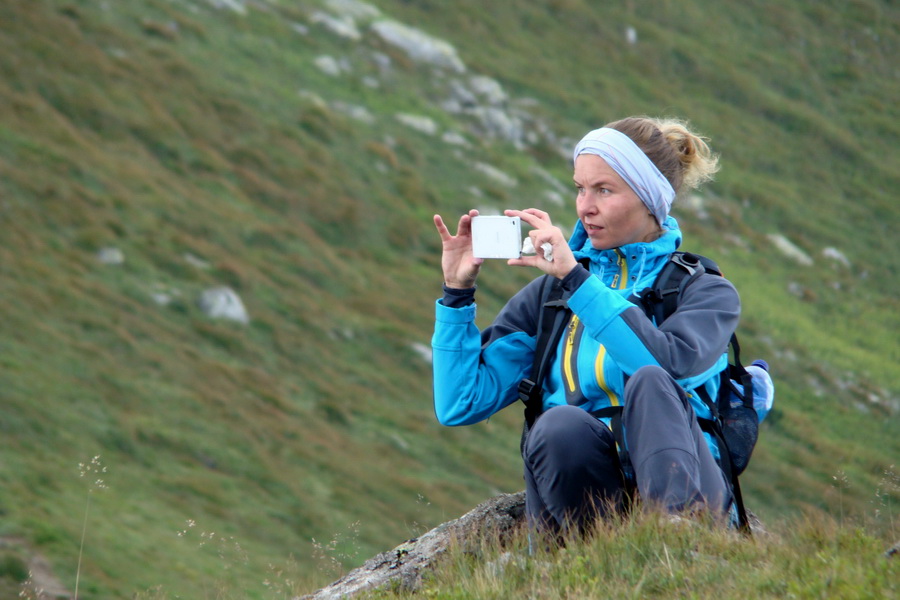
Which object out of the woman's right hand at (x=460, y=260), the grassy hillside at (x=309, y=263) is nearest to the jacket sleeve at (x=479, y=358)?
the woman's right hand at (x=460, y=260)

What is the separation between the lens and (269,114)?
38156mm

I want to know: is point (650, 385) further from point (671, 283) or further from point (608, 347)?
point (671, 283)

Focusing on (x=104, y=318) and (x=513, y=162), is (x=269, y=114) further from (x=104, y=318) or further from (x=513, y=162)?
(x=104, y=318)

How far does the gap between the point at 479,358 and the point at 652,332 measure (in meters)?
1.07

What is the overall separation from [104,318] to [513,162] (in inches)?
991

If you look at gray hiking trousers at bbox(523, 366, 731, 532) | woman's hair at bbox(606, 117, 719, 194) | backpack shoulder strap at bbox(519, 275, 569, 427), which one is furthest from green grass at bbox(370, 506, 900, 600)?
woman's hair at bbox(606, 117, 719, 194)

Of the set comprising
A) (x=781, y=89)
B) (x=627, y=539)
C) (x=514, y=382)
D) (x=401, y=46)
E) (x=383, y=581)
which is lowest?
(x=781, y=89)

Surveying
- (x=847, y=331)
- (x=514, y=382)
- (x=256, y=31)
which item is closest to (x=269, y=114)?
(x=256, y=31)

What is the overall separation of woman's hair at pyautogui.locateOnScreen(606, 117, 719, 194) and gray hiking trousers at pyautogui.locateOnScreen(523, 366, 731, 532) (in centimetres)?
129

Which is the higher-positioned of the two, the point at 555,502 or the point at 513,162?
the point at 555,502

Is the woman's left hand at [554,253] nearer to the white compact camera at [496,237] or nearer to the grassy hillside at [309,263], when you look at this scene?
the white compact camera at [496,237]

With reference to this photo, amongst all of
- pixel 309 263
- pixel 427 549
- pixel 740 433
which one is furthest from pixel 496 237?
pixel 309 263

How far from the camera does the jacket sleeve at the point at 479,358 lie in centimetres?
480

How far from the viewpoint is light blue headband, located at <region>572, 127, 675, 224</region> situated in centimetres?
466
